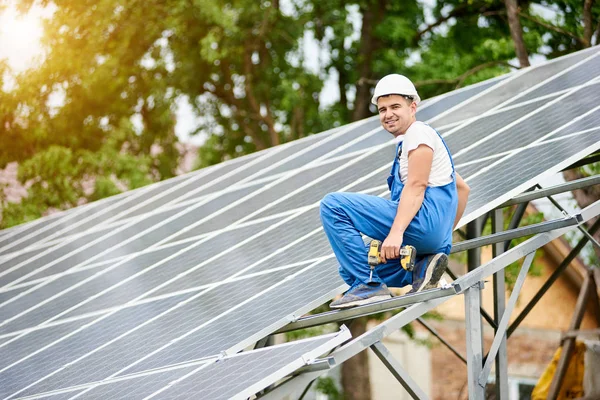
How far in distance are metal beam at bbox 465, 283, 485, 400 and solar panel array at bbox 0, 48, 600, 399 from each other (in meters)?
0.73

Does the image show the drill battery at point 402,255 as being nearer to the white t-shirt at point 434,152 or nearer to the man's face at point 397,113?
the white t-shirt at point 434,152

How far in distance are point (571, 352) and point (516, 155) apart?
555 cm

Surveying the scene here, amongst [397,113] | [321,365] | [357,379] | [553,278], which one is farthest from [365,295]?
[357,379]

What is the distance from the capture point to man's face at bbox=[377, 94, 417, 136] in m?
7.11

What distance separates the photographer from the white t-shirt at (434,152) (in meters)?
6.95

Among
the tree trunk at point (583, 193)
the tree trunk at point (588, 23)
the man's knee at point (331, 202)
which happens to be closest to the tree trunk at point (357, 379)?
the tree trunk at point (583, 193)

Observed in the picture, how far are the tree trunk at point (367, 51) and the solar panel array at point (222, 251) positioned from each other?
1213 cm

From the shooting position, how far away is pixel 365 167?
36.5 feet

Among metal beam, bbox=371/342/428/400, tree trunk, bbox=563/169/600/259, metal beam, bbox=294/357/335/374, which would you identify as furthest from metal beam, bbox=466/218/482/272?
tree trunk, bbox=563/169/600/259

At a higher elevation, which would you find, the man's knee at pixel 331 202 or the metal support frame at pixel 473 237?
the man's knee at pixel 331 202

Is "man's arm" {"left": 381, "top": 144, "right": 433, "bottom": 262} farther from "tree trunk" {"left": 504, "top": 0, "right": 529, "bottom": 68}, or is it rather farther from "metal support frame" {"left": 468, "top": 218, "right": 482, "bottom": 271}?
"tree trunk" {"left": 504, "top": 0, "right": 529, "bottom": 68}

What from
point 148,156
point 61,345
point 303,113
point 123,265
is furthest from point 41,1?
point 61,345

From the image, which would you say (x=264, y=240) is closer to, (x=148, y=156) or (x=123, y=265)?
(x=123, y=265)

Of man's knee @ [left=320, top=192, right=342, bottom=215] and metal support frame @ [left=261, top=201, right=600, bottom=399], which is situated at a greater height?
man's knee @ [left=320, top=192, right=342, bottom=215]
